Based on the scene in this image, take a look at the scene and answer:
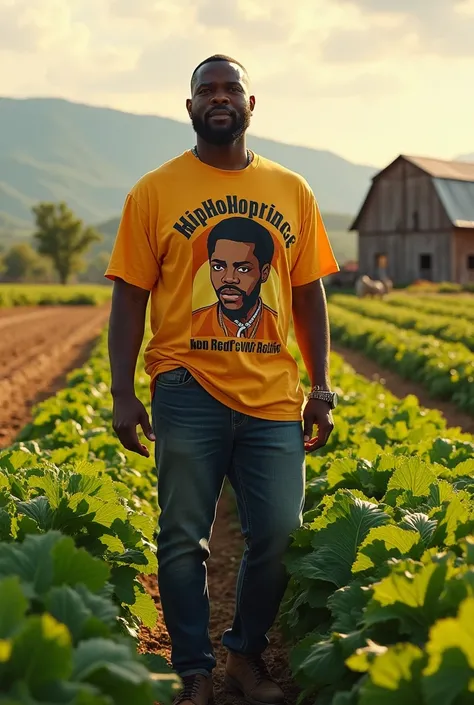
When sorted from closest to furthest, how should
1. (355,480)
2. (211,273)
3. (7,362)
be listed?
(211,273)
(355,480)
(7,362)

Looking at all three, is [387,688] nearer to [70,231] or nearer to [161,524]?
[161,524]

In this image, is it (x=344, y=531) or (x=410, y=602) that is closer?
(x=410, y=602)

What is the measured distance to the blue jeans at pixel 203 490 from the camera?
3160 mm

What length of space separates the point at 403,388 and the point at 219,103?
37.5ft

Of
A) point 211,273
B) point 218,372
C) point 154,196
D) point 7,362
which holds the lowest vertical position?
point 7,362

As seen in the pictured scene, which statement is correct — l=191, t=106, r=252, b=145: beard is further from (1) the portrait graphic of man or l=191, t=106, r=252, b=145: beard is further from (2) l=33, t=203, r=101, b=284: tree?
(2) l=33, t=203, r=101, b=284: tree

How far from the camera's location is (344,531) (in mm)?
3289

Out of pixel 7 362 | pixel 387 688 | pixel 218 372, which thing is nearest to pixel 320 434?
pixel 218 372

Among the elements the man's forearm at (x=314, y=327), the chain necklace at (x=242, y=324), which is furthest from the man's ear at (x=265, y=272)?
the man's forearm at (x=314, y=327)

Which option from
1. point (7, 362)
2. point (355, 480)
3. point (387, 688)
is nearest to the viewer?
point (387, 688)

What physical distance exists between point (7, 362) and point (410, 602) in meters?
16.6

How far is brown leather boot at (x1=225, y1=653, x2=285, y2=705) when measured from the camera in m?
3.46

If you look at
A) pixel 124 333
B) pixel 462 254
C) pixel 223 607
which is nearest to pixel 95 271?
pixel 462 254

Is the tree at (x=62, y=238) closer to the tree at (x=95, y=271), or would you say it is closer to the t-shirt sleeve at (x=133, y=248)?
the tree at (x=95, y=271)
